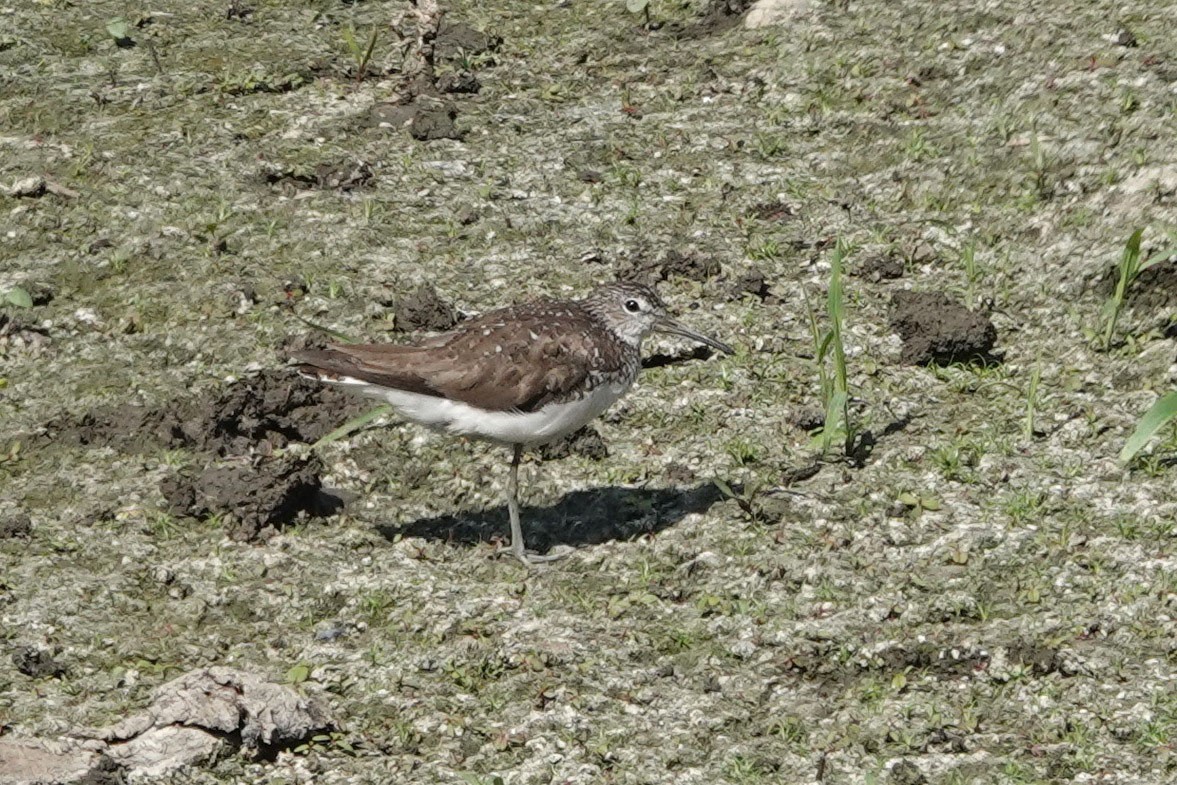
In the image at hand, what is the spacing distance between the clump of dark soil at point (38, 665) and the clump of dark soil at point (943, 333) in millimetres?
5176

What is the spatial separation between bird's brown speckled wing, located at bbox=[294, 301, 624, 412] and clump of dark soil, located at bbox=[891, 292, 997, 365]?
1981 millimetres

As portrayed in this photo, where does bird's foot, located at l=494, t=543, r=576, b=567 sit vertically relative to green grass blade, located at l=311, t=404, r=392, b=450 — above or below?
below

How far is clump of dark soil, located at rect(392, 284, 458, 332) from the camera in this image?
1065cm

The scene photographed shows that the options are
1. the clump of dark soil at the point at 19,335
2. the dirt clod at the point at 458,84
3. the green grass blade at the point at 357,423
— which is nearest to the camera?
the green grass blade at the point at 357,423

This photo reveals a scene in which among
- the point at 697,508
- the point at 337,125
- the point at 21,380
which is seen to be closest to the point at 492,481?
the point at 697,508

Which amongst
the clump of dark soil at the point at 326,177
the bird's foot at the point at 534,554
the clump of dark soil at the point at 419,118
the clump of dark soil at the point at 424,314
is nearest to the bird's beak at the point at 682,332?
the clump of dark soil at the point at 424,314

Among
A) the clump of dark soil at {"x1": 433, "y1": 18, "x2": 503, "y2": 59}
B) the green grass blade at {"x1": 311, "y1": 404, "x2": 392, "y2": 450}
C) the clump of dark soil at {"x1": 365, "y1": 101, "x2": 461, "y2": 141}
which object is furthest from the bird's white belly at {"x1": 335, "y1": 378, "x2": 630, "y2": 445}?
the clump of dark soil at {"x1": 433, "y1": 18, "x2": 503, "y2": 59}

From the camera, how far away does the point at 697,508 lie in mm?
9375

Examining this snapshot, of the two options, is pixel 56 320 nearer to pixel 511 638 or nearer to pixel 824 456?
pixel 511 638

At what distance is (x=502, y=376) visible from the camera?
913 centimetres

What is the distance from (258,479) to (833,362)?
3.52 metres

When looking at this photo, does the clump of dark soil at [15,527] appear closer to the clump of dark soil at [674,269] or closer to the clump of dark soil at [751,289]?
the clump of dark soil at [674,269]

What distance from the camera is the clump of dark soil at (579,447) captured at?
32.4ft

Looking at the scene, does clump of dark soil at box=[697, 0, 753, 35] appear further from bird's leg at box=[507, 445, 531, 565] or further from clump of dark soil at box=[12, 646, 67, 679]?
clump of dark soil at box=[12, 646, 67, 679]
